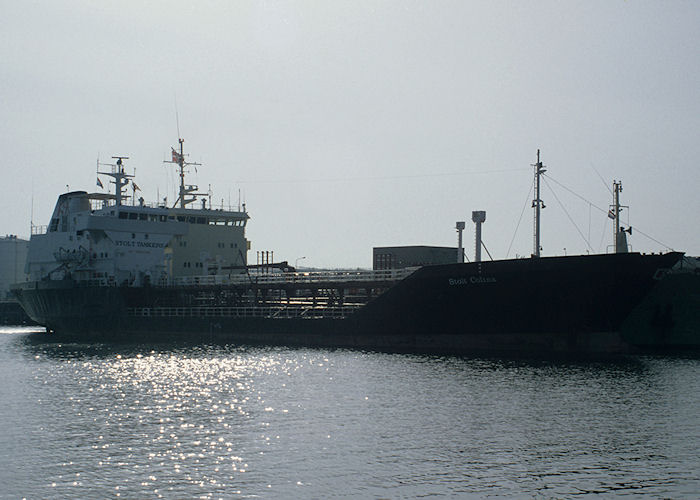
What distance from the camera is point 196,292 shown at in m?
59.2

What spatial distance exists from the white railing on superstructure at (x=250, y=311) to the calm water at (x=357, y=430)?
38.1ft

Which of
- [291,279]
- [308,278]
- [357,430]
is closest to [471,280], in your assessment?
[308,278]

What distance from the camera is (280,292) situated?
56875 mm

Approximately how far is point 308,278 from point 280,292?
6407 mm

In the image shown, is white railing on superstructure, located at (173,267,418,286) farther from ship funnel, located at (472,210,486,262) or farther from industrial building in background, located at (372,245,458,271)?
industrial building in background, located at (372,245,458,271)

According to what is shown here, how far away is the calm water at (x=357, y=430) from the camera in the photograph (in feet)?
58.2

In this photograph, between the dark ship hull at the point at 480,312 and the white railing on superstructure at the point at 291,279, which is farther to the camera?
the white railing on superstructure at the point at 291,279

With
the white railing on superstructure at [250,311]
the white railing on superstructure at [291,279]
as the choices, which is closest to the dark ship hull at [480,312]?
the white railing on superstructure at [250,311]

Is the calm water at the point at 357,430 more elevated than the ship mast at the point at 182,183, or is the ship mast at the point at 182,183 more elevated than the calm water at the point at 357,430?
the ship mast at the point at 182,183

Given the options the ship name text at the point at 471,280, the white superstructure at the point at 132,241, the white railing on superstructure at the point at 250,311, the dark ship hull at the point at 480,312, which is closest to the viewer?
the dark ship hull at the point at 480,312

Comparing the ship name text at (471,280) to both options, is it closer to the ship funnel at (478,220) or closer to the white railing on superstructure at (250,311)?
the ship funnel at (478,220)

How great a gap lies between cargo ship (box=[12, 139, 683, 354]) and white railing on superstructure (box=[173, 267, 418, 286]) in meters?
0.12

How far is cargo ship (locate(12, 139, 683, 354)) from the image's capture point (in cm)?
3769

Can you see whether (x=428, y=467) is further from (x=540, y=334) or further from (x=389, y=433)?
(x=540, y=334)
